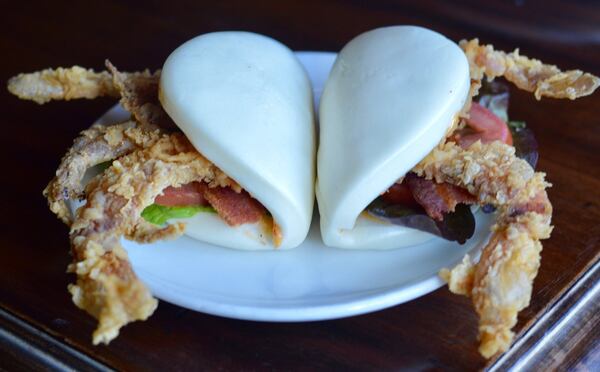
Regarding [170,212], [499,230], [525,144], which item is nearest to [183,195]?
[170,212]

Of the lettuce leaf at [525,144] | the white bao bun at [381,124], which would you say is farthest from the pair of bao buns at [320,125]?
the lettuce leaf at [525,144]

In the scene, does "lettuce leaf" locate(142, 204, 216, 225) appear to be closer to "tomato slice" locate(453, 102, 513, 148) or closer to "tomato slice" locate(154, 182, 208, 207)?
"tomato slice" locate(154, 182, 208, 207)

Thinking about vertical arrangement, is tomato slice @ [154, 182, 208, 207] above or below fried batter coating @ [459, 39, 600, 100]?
below

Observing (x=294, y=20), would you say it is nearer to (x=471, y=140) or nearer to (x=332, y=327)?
(x=471, y=140)

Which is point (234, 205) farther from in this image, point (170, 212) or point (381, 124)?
point (381, 124)

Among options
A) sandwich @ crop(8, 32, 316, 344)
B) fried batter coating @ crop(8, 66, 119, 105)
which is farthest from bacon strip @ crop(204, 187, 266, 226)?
fried batter coating @ crop(8, 66, 119, 105)
